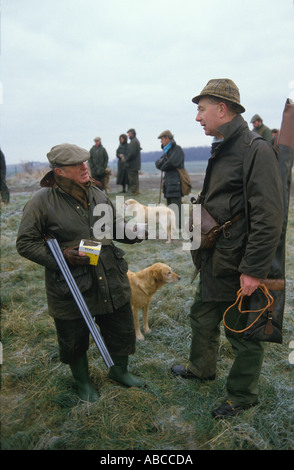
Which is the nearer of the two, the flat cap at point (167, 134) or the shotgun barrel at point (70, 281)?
the shotgun barrel at point (70, 281)

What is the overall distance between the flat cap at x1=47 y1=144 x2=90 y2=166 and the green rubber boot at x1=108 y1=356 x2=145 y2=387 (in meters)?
1.88

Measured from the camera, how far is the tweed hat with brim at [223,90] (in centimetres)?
261

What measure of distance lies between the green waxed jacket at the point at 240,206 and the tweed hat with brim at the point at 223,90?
16cm

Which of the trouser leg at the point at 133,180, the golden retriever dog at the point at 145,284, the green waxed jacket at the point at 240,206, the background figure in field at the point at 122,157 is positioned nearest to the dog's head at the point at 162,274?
the golden retriever dog at the point at 145,284

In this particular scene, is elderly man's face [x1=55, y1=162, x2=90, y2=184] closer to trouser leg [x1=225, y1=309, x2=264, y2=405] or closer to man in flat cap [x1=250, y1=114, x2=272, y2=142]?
trouser leg [x1=225, y1=309, x2=264, y2=405]

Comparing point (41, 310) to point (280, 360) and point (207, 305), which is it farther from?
point (280, 360)

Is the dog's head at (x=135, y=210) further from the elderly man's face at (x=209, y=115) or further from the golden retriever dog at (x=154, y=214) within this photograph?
the elderly man's face at (x=209, y=115)

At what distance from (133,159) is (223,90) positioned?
12.7 meters

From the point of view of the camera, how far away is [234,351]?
285 centimetres

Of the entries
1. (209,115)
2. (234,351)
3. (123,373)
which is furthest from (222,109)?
(123,373)

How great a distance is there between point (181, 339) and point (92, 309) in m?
1.69

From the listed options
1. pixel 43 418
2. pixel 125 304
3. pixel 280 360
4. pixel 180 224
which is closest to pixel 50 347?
pixel 43 418

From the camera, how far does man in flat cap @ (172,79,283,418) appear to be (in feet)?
7.85

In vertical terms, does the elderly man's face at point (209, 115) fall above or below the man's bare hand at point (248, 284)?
above
